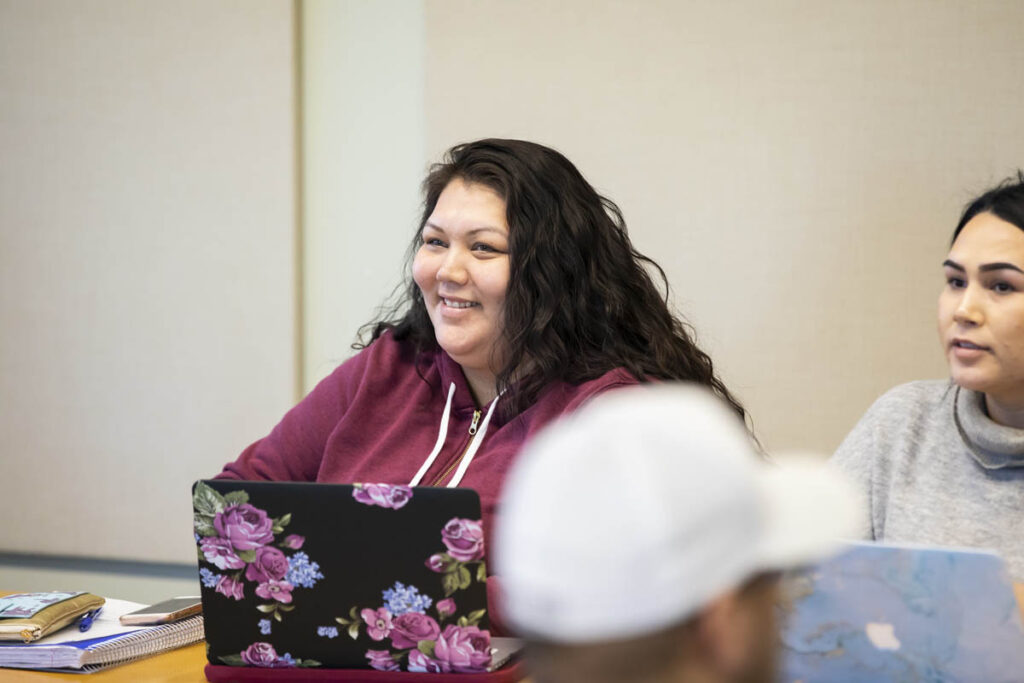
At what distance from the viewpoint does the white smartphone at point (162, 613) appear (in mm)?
1530

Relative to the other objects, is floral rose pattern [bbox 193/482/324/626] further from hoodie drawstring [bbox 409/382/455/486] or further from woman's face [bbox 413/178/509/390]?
woman's face [bbox 413/178/509/390]

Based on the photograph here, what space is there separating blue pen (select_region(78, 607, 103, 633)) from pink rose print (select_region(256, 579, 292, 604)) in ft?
1.45

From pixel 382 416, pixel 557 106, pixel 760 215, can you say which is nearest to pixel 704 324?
pixel 760 215

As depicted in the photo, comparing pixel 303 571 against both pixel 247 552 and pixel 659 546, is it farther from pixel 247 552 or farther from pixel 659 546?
pixel 659 546

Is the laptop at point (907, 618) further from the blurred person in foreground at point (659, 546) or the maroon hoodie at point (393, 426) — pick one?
the maroon hoodie at point (393, 426)

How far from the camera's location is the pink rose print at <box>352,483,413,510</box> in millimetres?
1159

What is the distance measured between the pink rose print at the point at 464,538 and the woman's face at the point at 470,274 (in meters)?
0.73

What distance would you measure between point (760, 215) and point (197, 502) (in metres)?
1.52

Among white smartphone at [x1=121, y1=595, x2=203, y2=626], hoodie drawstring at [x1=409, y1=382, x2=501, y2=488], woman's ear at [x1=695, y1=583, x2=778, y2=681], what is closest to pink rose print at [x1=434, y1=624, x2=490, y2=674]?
white smartphone at [x1=121, y1=595, x2=203, y2=626]

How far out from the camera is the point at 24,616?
1.48m

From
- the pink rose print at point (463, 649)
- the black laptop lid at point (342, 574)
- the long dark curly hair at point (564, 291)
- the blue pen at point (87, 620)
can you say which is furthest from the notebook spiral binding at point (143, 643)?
the long dark curly hair at point (564, 291)

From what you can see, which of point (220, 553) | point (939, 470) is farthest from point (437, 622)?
point (939, 470)

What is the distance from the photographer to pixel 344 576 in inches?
47.1

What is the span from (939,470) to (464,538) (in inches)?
36.7
